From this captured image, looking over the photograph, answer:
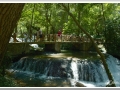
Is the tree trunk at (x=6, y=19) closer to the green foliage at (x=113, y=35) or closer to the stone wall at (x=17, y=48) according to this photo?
the stone wall at (x=17, y=48)

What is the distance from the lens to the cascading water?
1143 cm

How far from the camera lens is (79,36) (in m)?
18.2

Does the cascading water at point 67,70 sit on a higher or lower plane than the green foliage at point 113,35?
lower

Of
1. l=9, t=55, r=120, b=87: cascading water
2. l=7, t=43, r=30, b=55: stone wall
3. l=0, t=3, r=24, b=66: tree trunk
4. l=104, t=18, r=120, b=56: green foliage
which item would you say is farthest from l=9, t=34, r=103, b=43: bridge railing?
l=0, t=3, r=24, b=66: tree trunk

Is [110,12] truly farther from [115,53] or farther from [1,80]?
[1,80]

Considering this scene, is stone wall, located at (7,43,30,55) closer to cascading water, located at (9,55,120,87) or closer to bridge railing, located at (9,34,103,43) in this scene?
bridge railing, located at (9,34,103,43)

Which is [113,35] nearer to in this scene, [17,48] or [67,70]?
[67,70]

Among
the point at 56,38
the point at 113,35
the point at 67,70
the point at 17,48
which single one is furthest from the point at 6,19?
the point at 56,38

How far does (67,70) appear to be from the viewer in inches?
468

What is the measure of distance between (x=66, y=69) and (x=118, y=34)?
487cm

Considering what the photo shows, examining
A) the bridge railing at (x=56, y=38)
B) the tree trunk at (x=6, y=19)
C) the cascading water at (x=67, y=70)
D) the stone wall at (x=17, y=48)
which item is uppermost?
the tree trunk at (x=6, y=19)

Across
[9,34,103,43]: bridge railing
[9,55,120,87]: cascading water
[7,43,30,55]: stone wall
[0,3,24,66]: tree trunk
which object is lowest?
[9,55,120,87]: cascading water

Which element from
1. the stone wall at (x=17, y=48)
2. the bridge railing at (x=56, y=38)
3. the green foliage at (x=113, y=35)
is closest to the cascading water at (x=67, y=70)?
the stone wall at (x=17, y=48)

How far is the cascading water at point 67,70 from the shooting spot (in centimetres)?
1143
